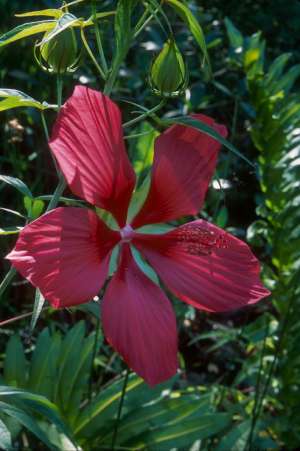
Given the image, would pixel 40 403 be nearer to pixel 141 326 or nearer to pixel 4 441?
pixel 4 441

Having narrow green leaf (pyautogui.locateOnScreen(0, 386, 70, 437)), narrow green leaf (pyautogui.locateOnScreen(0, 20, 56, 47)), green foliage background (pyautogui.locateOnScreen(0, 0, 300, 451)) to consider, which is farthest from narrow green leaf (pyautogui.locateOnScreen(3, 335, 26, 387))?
narrow green leaf (pyautogui.locateOnScreen(0, 20, 56, 47))

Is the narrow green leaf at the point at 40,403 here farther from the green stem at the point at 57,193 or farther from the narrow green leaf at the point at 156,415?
the narrow green leaf at the point at 156,415

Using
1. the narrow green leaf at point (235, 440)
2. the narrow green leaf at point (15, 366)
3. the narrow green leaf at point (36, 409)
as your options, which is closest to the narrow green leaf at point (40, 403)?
the narrow green leaf at point (36, 409)

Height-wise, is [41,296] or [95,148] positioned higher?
[95,148]

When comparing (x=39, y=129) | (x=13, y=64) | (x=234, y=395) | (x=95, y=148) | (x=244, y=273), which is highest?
(x=95, y=148)

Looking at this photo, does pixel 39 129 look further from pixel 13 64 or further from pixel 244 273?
pixel 244 273

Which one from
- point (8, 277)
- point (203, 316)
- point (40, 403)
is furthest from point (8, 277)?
point (203, 316)

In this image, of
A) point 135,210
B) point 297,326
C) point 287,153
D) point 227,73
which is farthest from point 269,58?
point 135,210
